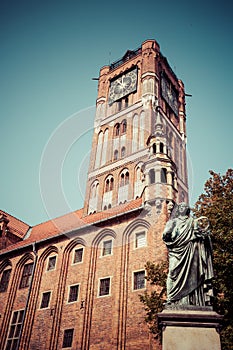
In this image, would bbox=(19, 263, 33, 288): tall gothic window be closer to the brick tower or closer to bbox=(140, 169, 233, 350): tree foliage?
the brick tower

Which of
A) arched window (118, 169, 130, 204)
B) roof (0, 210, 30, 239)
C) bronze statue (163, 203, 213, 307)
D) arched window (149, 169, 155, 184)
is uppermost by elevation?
arched window (118, 169, 130, 204)

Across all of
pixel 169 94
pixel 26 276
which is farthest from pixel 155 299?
pixel 169 94

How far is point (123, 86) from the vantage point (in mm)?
44844

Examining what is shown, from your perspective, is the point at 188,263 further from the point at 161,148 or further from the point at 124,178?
the point at 124,178

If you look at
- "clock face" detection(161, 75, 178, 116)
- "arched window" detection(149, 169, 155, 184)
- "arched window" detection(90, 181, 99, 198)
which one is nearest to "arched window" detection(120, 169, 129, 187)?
"arched window" detection(90, 181, 99, 198)

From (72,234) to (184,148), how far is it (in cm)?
2217

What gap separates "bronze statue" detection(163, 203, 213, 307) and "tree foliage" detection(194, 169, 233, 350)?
6.18 m

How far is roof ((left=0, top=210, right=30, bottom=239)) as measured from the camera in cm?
3389

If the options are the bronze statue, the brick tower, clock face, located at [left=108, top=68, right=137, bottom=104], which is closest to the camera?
the bronze statue

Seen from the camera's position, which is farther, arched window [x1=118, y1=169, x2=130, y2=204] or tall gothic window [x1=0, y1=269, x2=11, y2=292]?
arched window [x1=118, y1=169, x2=130, y2=204]

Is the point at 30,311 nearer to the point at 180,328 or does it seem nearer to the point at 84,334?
the point at 84,334

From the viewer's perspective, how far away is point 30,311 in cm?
2322

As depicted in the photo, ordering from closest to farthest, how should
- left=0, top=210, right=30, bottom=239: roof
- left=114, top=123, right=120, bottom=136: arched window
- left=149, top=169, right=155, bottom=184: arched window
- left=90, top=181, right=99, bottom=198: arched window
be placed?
1. left=149, top=169, right=155, bottom=184: arched window
2. left=0, top=210, right=30, bottom=239: roof
3. left=90, top=181, right=99, bottom=198: arched window
4. left=114, top=123, right=120, bottom=136: arched window

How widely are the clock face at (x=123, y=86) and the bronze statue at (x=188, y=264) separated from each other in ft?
122
